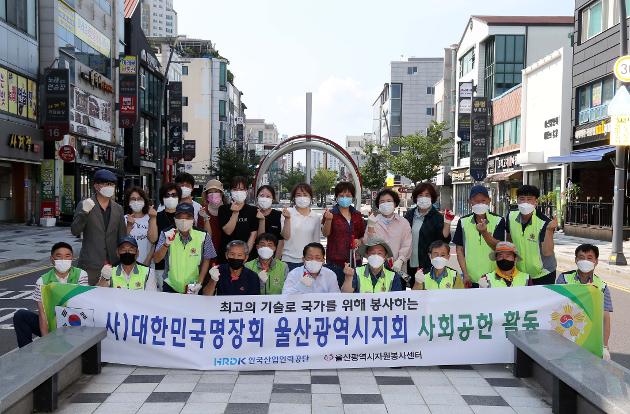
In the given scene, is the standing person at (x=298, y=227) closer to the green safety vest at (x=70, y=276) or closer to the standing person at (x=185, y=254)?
the standing person at (x=185, y=254)

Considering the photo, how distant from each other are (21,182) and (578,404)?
2870 cm

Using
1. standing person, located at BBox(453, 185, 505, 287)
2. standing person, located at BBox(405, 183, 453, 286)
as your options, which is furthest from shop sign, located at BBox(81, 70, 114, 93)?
standing person, located at BBox(453, 185, 505, 287)

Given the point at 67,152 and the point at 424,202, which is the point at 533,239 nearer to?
the point at 424,202

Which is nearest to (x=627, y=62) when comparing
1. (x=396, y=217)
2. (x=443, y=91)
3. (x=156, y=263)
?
(x=396, y=217)

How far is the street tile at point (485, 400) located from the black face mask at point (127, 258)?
342cm

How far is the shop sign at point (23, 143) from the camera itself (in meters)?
26.0

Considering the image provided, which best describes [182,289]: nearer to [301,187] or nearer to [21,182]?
[301,187]

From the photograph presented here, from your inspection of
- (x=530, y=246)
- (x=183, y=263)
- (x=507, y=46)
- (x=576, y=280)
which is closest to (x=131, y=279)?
(x=183, y=263)

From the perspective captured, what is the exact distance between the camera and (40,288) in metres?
6.20

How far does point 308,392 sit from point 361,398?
47cm

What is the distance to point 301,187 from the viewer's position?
7.38 meters

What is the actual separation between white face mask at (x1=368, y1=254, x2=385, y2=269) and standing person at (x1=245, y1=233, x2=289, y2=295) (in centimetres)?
100

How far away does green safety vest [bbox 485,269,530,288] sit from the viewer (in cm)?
653

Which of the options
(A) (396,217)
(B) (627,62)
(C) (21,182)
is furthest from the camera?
(C) (21,182)
